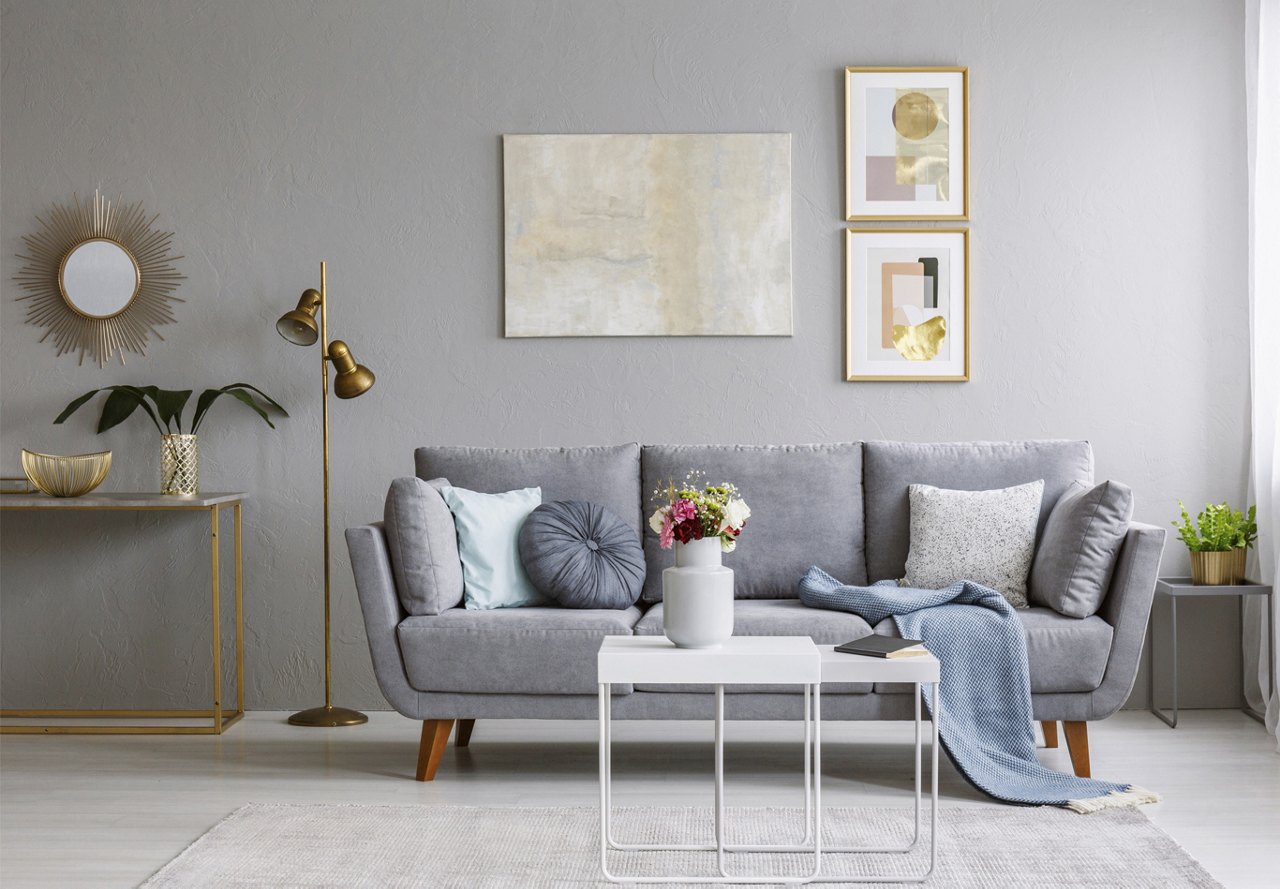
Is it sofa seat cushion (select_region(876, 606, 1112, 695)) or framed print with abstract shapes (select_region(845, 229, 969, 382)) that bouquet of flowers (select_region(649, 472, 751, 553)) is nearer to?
sofa seat cushion (select_region(876, 606, 1112, 695))

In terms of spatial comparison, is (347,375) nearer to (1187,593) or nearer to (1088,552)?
(1088,552)

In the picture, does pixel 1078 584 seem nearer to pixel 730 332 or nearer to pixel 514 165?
pixel 730 332

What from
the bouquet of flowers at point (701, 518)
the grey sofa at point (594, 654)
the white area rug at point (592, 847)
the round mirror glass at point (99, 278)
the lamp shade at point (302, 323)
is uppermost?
the round mirror glass at point (99, 278)

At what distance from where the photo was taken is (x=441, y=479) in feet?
12.3

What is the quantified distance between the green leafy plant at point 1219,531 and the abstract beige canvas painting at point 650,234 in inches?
58.7

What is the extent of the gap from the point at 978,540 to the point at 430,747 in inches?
66.1

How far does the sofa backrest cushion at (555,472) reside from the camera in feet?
12.5

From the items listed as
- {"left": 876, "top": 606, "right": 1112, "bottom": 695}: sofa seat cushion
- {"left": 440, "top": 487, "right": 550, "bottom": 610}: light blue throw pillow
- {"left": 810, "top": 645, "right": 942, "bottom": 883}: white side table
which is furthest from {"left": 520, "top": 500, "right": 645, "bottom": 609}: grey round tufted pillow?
{"left": 810, "top": 645, "right": 942, "bottom": 883}: white side table

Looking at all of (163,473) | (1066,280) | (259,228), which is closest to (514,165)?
(259,228)

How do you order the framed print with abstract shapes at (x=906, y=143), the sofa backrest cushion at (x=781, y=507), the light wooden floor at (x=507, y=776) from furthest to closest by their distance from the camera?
the framed print with abstract shapes at (x=906, y=143) < the sofa backrest cushion at (x=781, y=507) < the light wooden floor at (x=507, y=776)

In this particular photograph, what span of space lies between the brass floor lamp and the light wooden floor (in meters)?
0.07

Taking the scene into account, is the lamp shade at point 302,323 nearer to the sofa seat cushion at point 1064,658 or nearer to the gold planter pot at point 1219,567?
the sofa seat cushion at point 1064,658

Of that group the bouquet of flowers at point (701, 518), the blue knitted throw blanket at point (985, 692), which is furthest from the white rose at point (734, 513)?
the blue knitted throw blanket at point (985, 692)

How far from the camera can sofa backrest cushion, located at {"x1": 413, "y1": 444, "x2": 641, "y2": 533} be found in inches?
150
